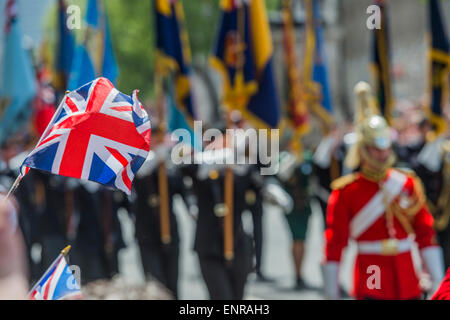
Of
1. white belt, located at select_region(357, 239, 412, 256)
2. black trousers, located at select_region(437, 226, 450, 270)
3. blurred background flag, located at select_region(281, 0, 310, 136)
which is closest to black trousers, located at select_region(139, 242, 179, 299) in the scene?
black trousers, located at select_region(437, 226, 450, 270)

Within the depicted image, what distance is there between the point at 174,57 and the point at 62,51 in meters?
1.82

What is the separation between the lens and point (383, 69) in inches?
380

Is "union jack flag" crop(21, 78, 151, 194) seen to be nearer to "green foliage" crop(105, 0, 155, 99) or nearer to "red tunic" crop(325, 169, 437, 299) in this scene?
"red tunic" crop(325, 169, 437, 299)

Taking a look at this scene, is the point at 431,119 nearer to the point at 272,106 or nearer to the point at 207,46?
the point at 272,106

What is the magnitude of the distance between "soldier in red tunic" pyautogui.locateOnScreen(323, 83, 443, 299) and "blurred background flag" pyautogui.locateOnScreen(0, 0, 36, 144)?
18.0ft

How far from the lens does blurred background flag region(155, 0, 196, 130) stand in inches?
352

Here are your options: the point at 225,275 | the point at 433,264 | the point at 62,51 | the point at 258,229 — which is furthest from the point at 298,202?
the point at 433,264

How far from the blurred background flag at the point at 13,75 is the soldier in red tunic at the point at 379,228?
5.48 meters

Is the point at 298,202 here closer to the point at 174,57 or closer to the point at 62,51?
the point at 174,57

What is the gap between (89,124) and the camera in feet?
10.2

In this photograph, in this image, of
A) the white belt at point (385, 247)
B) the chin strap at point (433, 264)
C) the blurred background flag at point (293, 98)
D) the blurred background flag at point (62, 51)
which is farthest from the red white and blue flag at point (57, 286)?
the blurred background flag at point (293, 98)

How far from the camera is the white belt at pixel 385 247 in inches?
188
